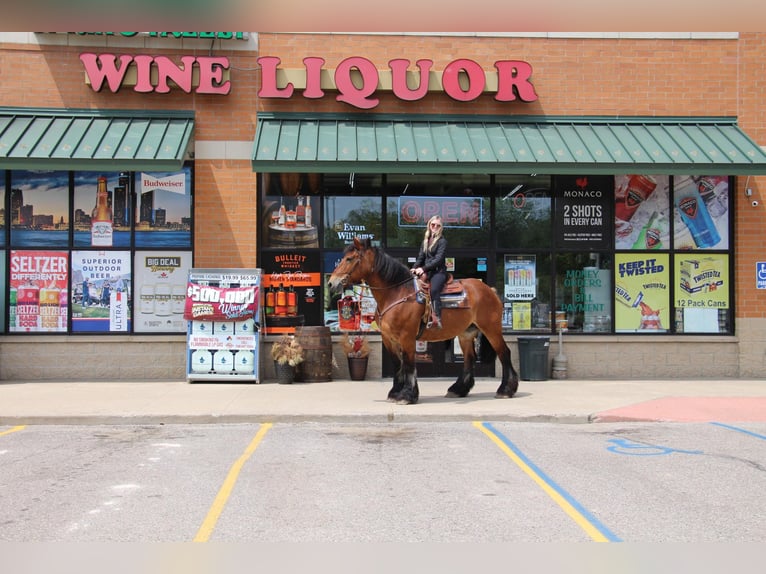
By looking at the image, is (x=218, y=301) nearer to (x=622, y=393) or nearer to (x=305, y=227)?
(x=305, y=227)

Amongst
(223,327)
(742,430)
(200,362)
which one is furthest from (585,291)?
(200,362)

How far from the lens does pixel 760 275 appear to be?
1465 centimetres

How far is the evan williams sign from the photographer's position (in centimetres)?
1425

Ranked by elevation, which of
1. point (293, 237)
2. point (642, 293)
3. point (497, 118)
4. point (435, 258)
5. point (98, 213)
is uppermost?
point (497, 118)

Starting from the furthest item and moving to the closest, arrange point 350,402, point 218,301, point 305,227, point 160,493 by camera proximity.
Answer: point 305,227, point 218,301, point 350,402, point 160,493

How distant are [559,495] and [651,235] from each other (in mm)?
9754

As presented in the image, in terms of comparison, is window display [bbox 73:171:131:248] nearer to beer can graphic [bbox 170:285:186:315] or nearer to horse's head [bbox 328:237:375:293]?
beer can graphic [bbox 170:285:186:315]

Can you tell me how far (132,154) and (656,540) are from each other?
11250 mm

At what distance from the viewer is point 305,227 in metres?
14.5

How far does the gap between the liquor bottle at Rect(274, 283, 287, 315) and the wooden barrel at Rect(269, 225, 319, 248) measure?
33.1 inches

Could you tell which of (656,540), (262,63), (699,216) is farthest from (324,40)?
(656,540)

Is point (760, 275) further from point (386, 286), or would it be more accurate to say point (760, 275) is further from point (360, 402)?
point (360, 402)

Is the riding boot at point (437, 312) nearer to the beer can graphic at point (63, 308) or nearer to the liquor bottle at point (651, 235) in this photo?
the liquor bottle at point (651, 235)

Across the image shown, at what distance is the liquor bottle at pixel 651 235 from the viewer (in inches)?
582
